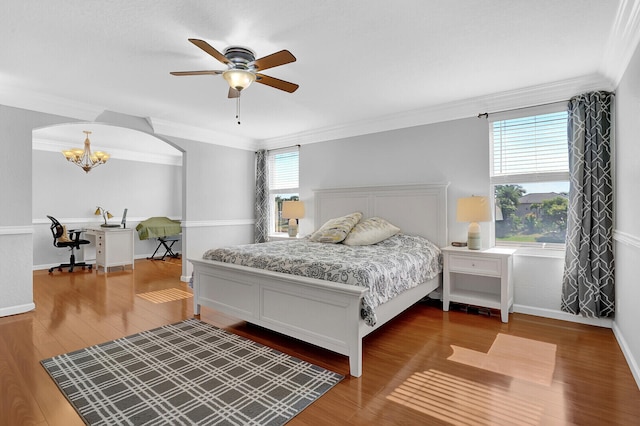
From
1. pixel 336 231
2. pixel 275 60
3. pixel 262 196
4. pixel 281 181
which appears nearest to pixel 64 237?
pixel 262 196

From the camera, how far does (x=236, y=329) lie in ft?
10.5

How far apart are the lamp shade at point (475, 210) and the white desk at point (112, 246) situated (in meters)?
Result: 6.05

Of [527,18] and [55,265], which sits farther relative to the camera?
[55,265]

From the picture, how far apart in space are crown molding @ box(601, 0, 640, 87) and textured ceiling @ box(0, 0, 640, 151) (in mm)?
11

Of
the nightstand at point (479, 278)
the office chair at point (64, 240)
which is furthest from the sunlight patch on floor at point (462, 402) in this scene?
the office chair at point (64, 240)

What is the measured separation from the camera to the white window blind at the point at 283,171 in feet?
19.4

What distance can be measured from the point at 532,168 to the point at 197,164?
474 centimetres

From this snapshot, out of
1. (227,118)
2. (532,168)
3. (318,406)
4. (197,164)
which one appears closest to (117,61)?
(227,118)

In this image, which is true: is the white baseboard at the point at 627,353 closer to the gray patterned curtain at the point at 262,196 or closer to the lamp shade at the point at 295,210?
the lamp shade at the point at 295,210

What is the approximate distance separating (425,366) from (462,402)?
18.1 inches

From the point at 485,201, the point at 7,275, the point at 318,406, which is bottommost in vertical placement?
the point at 318,406

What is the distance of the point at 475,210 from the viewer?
3.61 m

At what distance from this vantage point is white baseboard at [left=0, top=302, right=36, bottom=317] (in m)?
3.57

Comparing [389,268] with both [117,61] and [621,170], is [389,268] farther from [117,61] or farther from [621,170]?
[117,61]
